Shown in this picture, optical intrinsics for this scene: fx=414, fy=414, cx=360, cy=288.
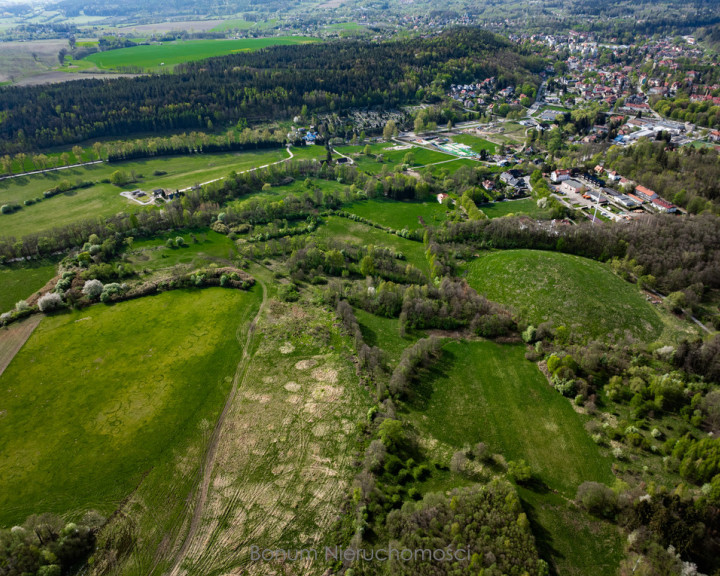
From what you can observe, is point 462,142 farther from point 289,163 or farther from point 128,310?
point 128,310

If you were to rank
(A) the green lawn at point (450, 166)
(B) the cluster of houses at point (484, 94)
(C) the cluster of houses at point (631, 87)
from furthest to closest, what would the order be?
1. (B) the cluster of houses at point (484, 94)
2. (C) the cluster of houses at point (631, 87)
3. (A) the green lawn at point (450, 166)

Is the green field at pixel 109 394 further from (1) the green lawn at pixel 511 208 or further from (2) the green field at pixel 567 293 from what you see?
(1) the green lawn at pixel 511 208

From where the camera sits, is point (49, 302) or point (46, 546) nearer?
point (46, 546)

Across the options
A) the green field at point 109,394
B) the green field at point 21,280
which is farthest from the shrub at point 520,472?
the green field at point 21,280

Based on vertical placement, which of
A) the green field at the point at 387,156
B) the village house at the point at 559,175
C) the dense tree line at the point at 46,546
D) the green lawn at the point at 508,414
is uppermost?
the green field at the point at 387,156

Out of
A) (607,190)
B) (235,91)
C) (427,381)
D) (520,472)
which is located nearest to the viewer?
(520,472)

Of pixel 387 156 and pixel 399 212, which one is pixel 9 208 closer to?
pixel 399 212

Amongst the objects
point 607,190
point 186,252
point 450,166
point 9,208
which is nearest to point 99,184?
point 9,208

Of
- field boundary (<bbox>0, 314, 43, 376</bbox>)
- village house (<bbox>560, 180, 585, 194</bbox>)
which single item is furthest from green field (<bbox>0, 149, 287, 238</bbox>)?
village house (<bbox>560, 180, 585, 194</bbox>)
